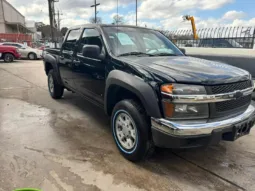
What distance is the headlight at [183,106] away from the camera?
2.49 m

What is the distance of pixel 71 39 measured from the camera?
507 centimetres

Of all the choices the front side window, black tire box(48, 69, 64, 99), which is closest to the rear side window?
the front side window

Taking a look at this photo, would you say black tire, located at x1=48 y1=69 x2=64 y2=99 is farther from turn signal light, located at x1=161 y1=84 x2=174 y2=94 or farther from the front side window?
turn signal light, located at x1=161 y1=84 x2=174 y2=94

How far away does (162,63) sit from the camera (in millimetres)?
3090

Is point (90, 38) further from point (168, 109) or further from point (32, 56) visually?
point (32, 56)

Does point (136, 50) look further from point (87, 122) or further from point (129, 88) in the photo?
point (87, 122)

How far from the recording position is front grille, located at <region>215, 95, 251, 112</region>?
2.64 meters

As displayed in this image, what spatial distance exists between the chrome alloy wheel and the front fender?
365 mm

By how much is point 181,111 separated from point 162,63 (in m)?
0.81

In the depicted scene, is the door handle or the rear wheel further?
the rear wheel

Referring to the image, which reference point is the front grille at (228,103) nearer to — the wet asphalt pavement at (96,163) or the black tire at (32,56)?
the wet asphalt pavement at (96,163)

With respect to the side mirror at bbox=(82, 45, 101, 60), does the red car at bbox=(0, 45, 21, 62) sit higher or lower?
lower

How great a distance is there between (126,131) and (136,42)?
1.51m

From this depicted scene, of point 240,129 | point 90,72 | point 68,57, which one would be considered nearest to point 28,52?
point 68,57
